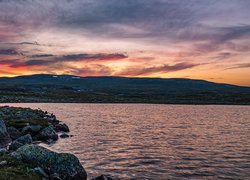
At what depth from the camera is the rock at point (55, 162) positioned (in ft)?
75.8

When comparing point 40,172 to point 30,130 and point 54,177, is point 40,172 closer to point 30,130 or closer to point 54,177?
point 54,177

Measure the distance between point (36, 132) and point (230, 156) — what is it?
27789 mm

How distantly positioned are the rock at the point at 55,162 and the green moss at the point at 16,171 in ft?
3.17

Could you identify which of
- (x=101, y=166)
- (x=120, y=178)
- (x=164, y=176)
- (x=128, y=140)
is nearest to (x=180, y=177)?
(x=164, y=176)

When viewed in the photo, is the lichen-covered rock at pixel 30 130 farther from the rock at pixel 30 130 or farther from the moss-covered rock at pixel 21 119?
the moss-covered rock at pixel 21 119

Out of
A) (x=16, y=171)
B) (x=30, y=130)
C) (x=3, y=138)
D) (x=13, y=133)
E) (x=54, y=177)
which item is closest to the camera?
(x=16, y=171)

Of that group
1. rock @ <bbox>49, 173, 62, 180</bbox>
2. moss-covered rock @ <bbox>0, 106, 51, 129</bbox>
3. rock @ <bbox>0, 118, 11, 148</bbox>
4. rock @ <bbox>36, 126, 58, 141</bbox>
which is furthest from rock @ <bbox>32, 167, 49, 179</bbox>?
moss-covered rock @ <bbox>0, 106, 51, 129</bbox>

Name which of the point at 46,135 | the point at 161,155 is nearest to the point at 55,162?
the point at 161,155

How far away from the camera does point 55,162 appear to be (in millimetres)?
23328

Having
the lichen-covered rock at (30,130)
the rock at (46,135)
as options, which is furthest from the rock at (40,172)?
the lichen-covered rock at (30,130)

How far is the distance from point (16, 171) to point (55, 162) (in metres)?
3.67

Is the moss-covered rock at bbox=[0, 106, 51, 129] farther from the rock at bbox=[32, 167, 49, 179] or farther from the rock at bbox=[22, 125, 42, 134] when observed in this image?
the rock at bbox=[32, 167, 49, 179]

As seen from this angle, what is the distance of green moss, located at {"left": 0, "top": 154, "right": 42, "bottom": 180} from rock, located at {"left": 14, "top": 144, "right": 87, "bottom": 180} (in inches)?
38.0

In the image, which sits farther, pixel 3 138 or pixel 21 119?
pixel 21 119
